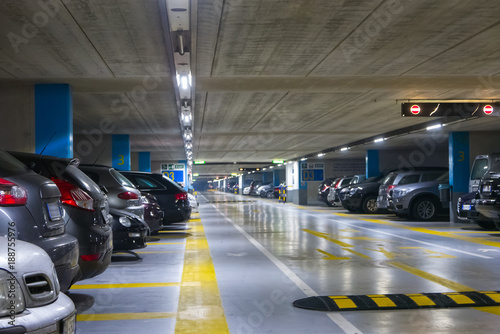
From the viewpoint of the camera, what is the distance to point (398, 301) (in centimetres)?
567

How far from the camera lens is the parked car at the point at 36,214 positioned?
11.7 ft

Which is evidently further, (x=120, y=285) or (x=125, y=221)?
(x=125, y=221)

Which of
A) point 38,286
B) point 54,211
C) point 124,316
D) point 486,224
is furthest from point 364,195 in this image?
point 38,286

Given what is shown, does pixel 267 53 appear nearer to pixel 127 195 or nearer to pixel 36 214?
pixel 127 195

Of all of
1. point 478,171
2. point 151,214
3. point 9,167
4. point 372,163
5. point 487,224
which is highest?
point 372,163

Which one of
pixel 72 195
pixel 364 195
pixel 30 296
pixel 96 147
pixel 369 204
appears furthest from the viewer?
pixel 369 204

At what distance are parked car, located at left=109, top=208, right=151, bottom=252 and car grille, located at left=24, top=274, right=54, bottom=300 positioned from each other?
539cm

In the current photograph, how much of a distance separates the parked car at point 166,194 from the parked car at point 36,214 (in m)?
9.96

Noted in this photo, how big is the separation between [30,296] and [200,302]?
130 inches

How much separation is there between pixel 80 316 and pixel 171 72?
19.9 feet

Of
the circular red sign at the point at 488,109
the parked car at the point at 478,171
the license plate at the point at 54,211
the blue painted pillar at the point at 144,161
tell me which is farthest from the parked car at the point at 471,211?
the blue painted pillar at the point at 144,161

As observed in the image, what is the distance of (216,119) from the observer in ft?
56.5

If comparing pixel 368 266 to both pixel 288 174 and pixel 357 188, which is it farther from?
pixel 288 174

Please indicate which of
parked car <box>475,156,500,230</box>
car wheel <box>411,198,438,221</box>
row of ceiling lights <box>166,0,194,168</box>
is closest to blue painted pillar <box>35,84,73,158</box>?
row of ceiling lights <box>166,0,194,168</box>
